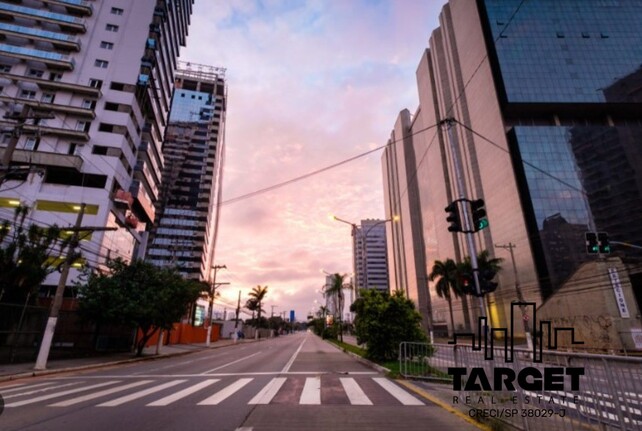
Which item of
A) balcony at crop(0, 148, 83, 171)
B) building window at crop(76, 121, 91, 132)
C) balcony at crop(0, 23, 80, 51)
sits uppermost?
balcony at crop(0, 23, 80, 51)

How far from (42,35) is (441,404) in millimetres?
70606

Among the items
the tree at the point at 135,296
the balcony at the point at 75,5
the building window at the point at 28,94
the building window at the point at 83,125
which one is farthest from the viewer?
the balcony at the point at 75,5

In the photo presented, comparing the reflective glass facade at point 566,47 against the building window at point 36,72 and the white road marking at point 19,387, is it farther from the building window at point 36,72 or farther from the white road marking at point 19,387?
the building window at point 36,72

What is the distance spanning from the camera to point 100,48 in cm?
5131

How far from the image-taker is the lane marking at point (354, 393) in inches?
313

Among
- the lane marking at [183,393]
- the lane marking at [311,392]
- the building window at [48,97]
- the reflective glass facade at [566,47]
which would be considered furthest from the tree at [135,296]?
the reflective glass facade at [566,47]

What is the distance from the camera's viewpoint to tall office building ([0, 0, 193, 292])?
4191 cm

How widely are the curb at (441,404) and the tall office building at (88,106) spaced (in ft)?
134

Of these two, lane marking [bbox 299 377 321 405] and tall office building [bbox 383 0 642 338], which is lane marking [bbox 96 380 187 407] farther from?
tall office building [bbox 383 0 642 338]

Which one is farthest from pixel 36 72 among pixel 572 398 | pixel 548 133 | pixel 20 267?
pixel 548 133

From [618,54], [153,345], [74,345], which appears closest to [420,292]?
[618,54]

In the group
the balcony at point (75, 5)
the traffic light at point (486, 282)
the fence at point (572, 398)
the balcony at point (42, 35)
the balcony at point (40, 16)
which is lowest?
the fence at point (572, 398)

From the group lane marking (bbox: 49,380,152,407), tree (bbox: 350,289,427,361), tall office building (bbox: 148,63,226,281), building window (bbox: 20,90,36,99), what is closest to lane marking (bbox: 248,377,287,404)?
lane marking (bbox: 49,380,152,407)

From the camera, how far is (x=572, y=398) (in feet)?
14.6
